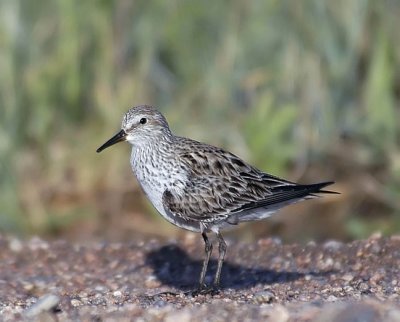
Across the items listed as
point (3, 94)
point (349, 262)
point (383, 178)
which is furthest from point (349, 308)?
point (3, 94)

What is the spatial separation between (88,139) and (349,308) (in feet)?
22.8

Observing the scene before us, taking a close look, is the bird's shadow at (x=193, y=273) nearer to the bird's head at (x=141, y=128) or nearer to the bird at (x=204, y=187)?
the bird at (x=204, y=187)

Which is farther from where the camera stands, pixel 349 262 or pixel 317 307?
pixel 349 262

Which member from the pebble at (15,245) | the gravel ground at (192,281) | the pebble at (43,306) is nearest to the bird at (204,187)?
the gravel ground at (192,281)

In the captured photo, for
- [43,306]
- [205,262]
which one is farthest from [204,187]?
[43,306]

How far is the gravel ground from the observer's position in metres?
6.47

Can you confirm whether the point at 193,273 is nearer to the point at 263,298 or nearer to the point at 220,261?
the point at 220,261

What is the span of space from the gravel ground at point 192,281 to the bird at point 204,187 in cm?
53

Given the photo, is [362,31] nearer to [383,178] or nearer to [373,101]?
[373,101]

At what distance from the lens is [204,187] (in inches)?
321

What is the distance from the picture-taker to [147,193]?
814 centimetres

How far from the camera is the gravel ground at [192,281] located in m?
6.47

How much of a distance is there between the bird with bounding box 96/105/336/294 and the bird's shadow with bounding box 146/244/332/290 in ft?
2.08

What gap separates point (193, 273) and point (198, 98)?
3824 mm
